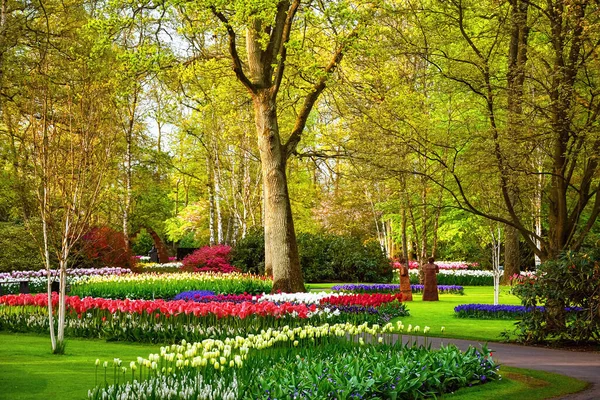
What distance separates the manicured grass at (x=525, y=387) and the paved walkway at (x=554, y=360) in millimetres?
197

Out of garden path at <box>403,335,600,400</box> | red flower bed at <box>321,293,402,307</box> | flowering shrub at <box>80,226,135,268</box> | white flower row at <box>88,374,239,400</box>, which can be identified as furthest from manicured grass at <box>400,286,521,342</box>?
flowering shrub at <box>80,226,135,268</box>

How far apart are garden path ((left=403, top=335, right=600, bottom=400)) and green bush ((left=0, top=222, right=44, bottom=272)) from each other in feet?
58.3

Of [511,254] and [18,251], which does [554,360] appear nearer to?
[511,254]

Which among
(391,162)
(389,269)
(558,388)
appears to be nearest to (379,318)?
(391,162)

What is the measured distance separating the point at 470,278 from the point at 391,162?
18.0 m

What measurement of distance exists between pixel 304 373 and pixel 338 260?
24264 millimetres

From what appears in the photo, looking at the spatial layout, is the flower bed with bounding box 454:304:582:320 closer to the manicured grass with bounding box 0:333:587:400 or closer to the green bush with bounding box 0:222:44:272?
Result: the manicured grass with bounding box 0:333:587:400

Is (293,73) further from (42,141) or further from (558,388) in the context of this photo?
(558,388)

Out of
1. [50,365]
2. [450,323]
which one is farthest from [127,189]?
[50,365]

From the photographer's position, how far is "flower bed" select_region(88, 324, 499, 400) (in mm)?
6438

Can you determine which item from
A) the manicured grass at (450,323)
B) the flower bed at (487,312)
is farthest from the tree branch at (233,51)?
the flower bed at (487,312)

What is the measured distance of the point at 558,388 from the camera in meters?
8.41

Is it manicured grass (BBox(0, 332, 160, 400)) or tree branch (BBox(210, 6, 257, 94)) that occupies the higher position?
tree branch (BBox(210, 6, 257, 94))

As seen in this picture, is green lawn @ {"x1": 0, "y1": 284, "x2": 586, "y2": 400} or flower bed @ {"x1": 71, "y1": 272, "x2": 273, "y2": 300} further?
flower bed @ {"x1": 71, "y1": 272, "x2": 273, "y2": 300}
